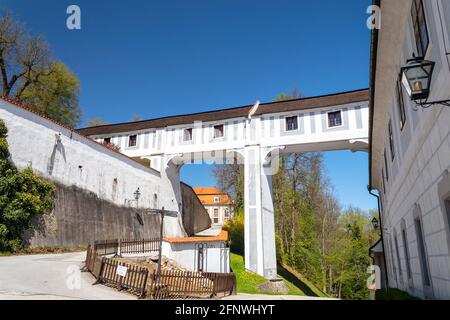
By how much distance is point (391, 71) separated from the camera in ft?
25.1

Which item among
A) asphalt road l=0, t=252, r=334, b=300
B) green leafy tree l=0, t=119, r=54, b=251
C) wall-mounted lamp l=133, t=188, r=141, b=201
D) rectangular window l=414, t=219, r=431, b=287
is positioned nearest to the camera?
rectangular window l=414, t=219, r=431, b=287

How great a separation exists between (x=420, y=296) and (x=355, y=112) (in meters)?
17.1

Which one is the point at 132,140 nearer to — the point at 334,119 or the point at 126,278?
the point at 334,119

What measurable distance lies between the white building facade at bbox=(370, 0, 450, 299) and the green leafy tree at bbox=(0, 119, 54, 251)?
14.5 m

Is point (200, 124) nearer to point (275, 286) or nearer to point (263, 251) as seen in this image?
point (263, 251)

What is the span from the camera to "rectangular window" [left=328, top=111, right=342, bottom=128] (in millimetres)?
22466

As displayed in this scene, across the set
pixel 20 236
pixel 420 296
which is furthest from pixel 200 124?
pixel 420 296

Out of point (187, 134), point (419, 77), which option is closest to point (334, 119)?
point (187, 134)

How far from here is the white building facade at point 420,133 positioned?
4441 millimetres

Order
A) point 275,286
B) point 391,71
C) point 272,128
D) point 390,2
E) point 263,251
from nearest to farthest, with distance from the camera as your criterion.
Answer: point 390,2 < point 391,71 < point 275,286 < point 263,251 < point 272,128

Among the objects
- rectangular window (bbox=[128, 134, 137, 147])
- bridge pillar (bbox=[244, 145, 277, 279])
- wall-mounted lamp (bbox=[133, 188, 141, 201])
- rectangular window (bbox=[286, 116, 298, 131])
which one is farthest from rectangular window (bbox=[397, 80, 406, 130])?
rectangular window (bbox=[128, 134, 137, 147])

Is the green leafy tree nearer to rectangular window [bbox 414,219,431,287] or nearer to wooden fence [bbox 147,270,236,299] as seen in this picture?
wooden fence [bbox 147,270,236,299]

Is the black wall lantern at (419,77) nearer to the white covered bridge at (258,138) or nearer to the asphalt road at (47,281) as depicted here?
the asphalt road at (47,281)

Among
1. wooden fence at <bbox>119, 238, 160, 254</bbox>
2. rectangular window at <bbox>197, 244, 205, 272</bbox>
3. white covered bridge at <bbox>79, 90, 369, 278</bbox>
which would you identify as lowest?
rectangular window at <bbox>197, 244, 205, 272</bbox>
